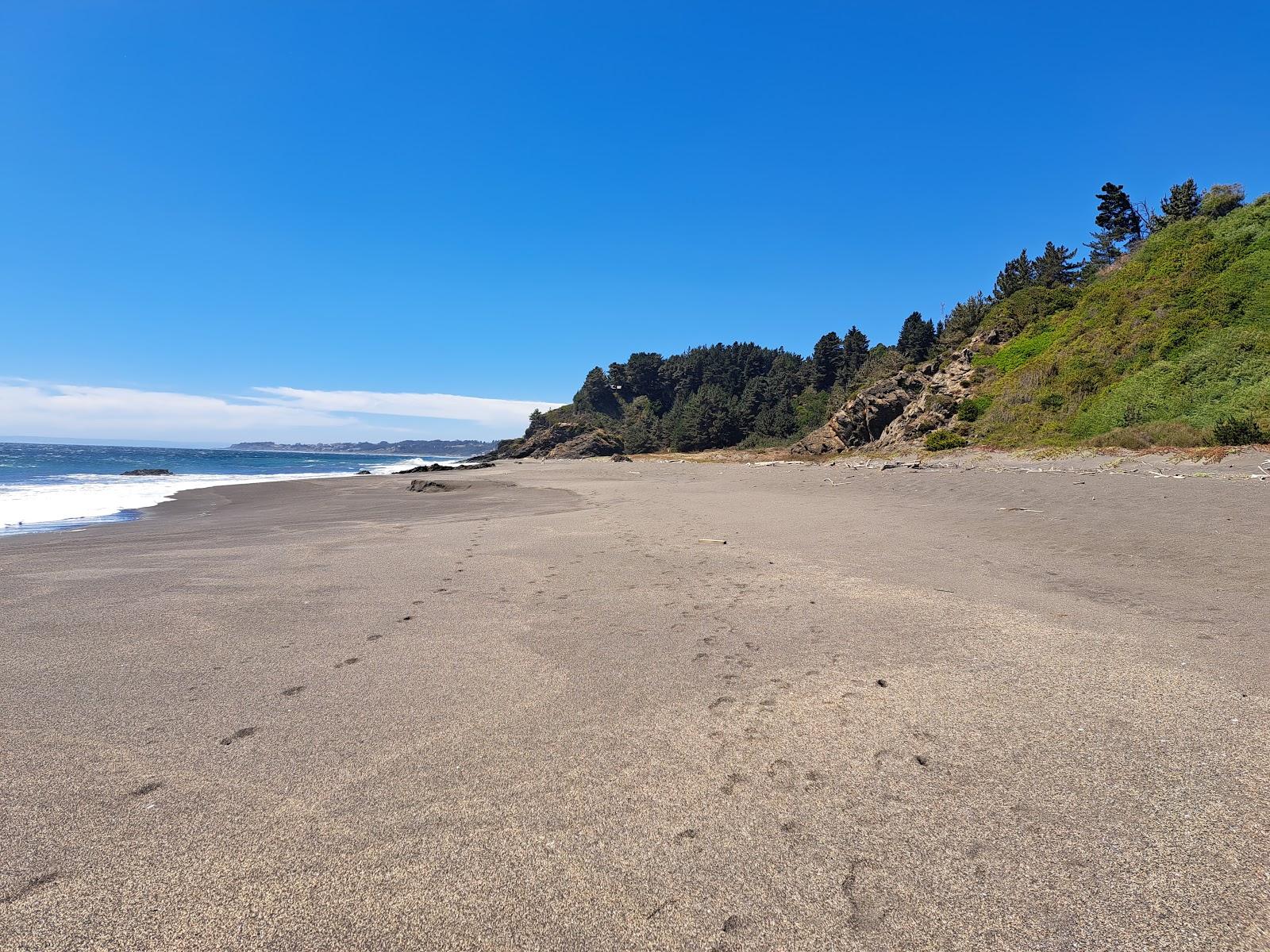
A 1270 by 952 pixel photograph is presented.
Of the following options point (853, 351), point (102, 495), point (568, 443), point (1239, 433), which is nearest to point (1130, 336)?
point (1239, 433)

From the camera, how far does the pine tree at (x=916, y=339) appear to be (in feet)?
193

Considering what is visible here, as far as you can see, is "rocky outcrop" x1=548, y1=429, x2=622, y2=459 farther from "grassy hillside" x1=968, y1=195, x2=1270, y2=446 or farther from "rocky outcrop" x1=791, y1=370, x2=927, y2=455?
"grassy hillside" x1=968, y1=195, x2=1270, y2=446

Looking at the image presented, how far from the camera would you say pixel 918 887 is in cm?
221

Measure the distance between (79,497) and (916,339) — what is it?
227ft

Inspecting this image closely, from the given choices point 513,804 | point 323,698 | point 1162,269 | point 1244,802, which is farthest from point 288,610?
point 1162,269

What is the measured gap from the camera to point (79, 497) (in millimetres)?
19578

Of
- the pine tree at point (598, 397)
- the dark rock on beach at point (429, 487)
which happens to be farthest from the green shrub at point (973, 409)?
the pine tree at point (598, 397)

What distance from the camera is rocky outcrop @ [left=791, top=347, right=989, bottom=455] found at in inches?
1359

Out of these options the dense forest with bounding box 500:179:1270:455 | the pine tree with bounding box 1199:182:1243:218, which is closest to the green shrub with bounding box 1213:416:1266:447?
the dense forest with bounding box 500:179:1270:455

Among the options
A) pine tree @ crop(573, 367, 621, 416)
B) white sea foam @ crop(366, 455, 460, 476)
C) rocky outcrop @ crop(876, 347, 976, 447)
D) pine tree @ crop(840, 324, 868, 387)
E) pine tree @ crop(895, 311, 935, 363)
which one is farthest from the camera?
pine tree @ crop(573, 367, 621, 416)

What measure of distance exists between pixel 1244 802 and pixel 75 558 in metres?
12.6

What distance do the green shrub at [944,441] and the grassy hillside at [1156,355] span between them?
1.03 metres

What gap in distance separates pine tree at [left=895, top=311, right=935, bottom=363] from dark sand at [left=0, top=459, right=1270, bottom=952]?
5759cm

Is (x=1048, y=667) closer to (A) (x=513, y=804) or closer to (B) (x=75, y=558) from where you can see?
(A) (x=513, y=804)
